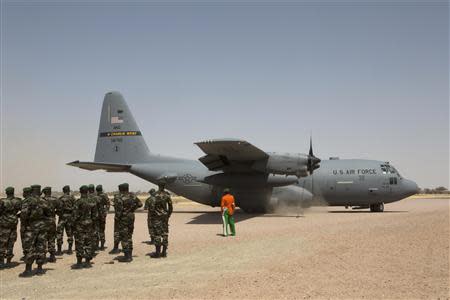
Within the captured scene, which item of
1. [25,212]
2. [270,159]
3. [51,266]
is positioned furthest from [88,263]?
[270,159]

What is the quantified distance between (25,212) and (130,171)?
742 inches

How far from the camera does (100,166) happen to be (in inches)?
1080

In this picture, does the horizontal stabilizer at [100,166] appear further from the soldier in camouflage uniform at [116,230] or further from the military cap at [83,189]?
the military cap at [83,189]

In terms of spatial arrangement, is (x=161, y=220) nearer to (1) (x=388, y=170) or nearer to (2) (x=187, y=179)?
(2) (x=187, y=179)

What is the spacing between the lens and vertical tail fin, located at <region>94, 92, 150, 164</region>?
1145 inches

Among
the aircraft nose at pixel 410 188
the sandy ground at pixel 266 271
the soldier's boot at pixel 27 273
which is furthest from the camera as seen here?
the aircraft nose at pixel 410 188

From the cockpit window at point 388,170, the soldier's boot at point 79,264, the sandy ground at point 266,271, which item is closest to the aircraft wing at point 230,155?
the sandy ground at point 266,271

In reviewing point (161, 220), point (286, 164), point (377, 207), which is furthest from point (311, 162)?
point (161, 220)

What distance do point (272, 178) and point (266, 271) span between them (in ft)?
50.3

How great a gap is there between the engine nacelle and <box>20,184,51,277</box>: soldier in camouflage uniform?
49.3ft

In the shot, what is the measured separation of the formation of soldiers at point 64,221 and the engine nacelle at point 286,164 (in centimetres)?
1225

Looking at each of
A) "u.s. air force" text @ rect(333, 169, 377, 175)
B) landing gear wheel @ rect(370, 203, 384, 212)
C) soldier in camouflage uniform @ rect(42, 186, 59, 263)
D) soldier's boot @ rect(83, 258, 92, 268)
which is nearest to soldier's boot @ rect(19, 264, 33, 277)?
soldier in camouflage uniform @ rect(42, 186, 59, 263)

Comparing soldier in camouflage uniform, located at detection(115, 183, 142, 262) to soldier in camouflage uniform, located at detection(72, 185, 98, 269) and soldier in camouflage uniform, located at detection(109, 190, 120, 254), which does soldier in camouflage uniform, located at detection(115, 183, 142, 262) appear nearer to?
soldier in camouflage uniform, located at detection(109, 190, 120, 254)

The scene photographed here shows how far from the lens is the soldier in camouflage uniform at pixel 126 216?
10.8m
